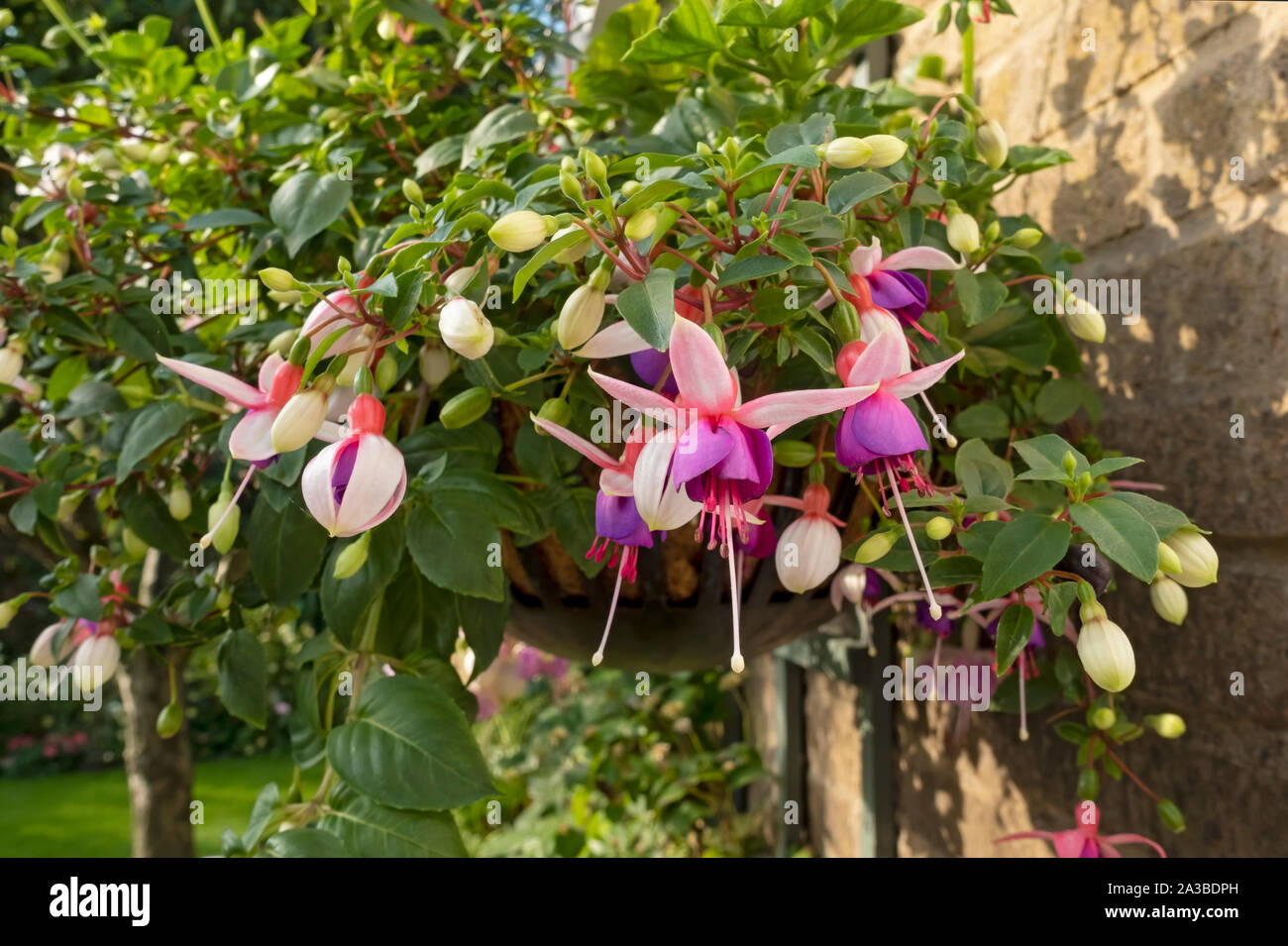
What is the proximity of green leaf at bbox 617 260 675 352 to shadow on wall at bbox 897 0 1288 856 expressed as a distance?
18.9 inches

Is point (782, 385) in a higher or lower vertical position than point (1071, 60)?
lower

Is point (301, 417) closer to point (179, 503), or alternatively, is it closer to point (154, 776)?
point (179, 503)

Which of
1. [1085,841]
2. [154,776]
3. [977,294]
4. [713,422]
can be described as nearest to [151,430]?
[713,422]

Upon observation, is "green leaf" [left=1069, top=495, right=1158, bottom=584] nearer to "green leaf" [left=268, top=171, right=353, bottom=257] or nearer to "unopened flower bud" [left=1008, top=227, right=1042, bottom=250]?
"unopened flower bud" [left=1008, top=227, right=1042, bottom=250]

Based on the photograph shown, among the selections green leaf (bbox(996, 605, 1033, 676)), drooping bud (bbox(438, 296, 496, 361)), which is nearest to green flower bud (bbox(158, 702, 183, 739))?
drooping bud (bbox(438, 296, 496, 361))

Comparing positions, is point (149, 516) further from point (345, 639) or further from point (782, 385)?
point (782, 385)

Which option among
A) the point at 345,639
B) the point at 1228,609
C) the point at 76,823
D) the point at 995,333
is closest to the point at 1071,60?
the point at 995,333

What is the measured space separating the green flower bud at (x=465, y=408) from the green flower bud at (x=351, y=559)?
8 centimetres

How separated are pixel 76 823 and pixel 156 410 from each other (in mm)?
3621

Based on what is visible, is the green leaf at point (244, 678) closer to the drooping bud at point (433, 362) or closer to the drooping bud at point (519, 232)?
the drooping bud at point (433, 362)

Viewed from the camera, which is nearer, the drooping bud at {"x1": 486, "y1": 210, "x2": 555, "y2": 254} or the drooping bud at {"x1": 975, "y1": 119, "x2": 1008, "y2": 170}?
the drooping bud at {"x1": 486, "y1": 210, "x2": 555, "y2": 254}

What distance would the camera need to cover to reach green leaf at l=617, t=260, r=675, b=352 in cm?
37

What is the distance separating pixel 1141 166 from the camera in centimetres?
77

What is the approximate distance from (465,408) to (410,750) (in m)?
→ 0.18
